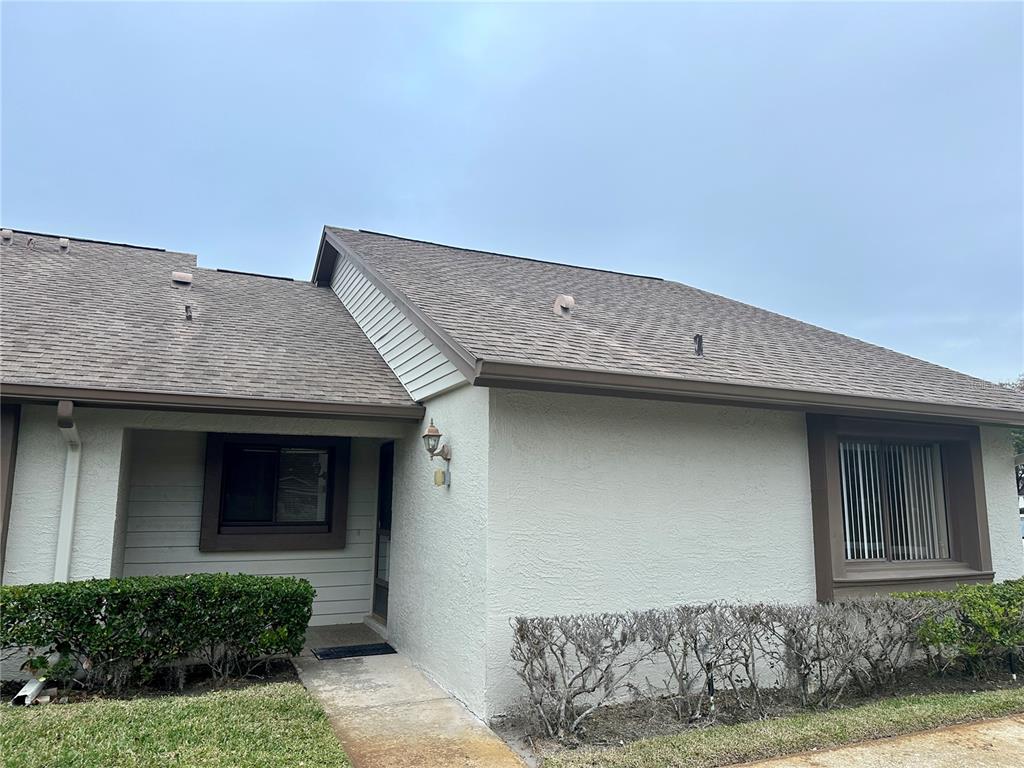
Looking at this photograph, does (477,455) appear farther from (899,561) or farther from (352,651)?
(899,561)

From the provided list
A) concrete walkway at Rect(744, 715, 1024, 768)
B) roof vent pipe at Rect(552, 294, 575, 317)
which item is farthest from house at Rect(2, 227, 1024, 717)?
concrete walkway at Rect(744, 715, 1024, 768)

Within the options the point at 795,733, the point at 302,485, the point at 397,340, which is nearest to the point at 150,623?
the point at 302,485

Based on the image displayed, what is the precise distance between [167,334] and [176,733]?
4665 millimetres

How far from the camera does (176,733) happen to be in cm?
427

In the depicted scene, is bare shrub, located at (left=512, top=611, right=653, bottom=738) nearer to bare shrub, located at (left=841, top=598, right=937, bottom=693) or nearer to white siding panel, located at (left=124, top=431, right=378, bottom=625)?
bare shrub, located at (left=841, top=598, right=937, bottom=693)

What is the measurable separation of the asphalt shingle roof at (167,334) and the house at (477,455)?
0.16 feet

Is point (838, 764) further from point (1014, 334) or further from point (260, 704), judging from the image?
point (1014, 334)

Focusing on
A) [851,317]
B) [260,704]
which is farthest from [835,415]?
[851,317]

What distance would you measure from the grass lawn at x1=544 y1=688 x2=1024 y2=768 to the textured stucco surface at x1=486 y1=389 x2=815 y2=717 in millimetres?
1157

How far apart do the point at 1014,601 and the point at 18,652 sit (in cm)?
870

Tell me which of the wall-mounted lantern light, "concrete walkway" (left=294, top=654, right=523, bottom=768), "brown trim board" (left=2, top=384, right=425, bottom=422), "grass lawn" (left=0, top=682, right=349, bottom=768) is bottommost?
"concrete walkway" (left=294, top=654, right=523, bottom=768)

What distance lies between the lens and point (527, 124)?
945 inches

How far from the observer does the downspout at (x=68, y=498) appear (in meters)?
5.75

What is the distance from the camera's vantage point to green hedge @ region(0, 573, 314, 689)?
5.11m
